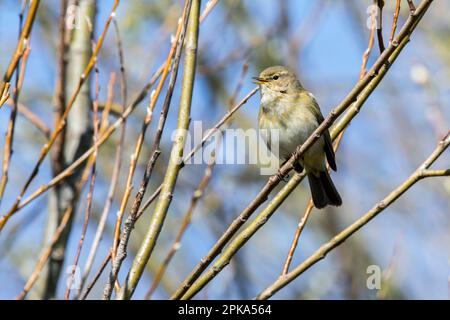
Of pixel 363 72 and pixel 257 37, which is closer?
pixel 363 72

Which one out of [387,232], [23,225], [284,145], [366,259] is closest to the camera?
[23,225]

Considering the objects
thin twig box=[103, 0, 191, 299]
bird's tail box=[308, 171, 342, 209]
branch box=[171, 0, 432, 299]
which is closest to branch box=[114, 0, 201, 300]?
thin twig box=[103, 0, 191, 299]

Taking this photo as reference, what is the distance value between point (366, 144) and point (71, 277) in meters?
7.48

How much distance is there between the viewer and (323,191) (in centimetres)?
452

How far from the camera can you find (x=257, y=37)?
7.34 meters

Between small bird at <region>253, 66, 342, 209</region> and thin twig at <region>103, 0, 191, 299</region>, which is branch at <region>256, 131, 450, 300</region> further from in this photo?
small bird at <region>253, 66, 342, 209</region>

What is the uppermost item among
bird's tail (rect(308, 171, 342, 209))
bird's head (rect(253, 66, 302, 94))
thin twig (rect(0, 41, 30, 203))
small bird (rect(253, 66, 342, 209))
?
bird's head (rect(253, 66, 302, 94))

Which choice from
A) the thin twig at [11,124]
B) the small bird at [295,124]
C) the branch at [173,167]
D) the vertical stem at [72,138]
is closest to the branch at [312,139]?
the branch at [173,167]

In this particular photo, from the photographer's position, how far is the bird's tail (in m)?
4.39

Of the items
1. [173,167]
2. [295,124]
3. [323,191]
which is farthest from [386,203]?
[323,191]

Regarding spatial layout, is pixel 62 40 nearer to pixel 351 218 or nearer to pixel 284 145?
pixel 284 145

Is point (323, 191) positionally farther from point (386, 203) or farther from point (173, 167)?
point (173, 167)
